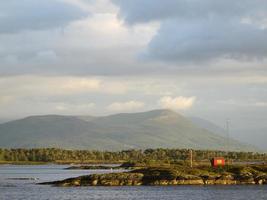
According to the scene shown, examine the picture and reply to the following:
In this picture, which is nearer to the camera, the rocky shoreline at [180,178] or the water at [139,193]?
the water at [139,193]

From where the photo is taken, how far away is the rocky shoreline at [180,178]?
162625mm

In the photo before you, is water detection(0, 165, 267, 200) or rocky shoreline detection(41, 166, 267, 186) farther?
rocky shoreline detection(41, 166, 267, 186)

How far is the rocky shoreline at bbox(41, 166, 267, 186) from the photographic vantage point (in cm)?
16262

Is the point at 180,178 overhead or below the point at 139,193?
overhead

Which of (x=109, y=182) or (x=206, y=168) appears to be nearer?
(x=109, y=182)

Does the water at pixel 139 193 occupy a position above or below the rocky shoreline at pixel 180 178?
below

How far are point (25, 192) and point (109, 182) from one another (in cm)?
2400

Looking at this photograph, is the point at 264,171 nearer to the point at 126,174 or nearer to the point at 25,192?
the point at 126,174

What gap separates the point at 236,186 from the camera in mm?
155750

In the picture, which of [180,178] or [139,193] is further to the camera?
[180,178]

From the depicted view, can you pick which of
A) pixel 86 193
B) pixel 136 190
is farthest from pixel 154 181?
pixel 86 193

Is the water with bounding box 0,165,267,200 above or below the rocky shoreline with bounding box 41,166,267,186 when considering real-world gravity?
below

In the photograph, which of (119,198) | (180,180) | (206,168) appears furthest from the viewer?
(206,168)

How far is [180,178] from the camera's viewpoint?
162750mm
